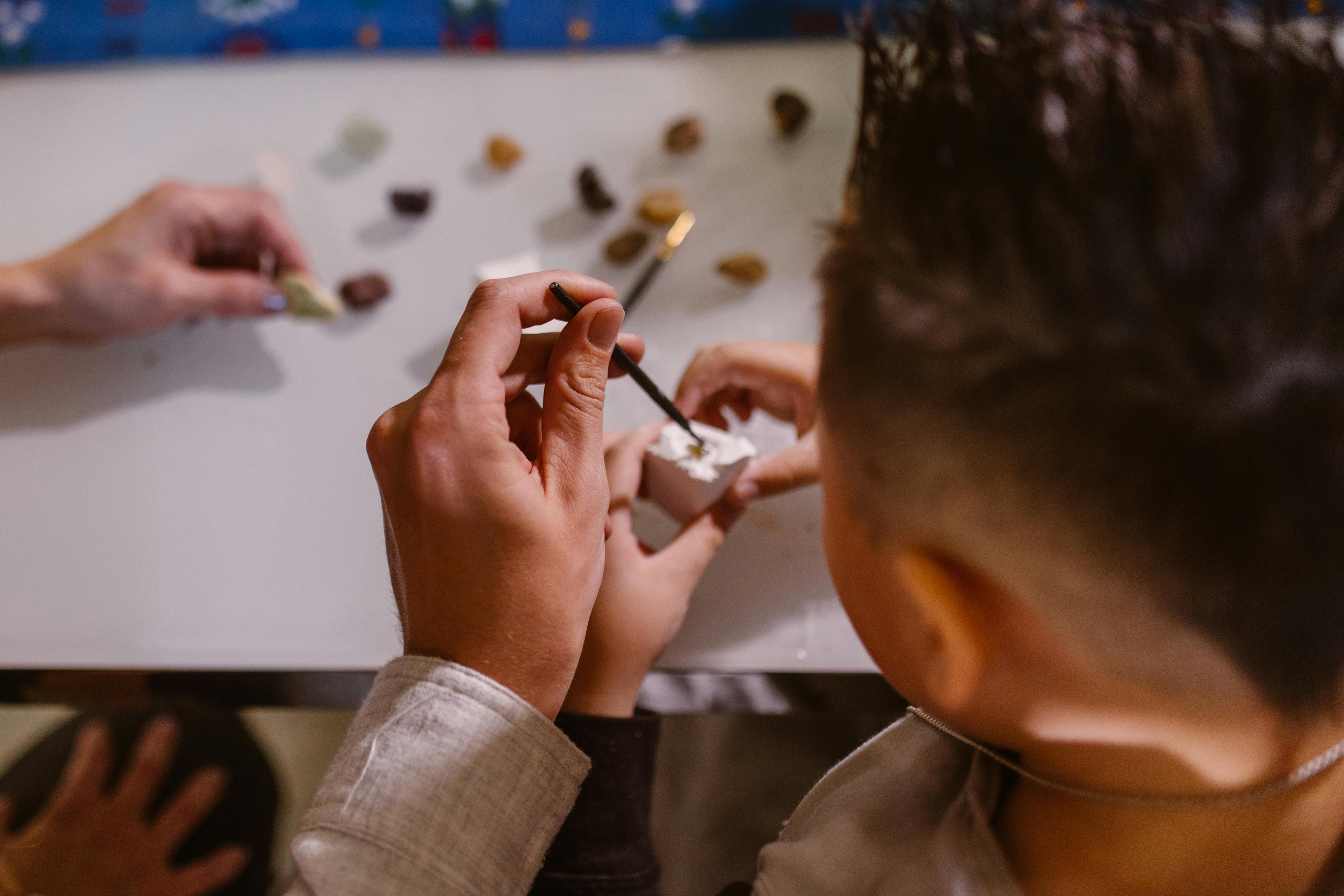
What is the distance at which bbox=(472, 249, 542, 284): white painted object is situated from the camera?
2.66 feet

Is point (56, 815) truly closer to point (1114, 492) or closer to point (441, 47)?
point (441, 47)

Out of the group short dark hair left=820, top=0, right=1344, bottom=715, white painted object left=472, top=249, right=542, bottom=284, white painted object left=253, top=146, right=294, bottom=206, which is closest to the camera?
short dark hair left=820, top=0, right=1344, bottom=715

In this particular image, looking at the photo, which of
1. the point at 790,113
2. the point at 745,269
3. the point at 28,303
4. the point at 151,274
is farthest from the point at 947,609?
the point at 28,303

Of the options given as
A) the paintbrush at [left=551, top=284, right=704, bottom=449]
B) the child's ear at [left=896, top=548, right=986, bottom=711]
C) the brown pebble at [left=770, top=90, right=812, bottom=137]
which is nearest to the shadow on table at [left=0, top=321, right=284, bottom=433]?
the paintbrush at [left=551, top=284, right=704, bottom=449]

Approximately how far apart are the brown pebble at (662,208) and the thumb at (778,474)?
0.97 ft

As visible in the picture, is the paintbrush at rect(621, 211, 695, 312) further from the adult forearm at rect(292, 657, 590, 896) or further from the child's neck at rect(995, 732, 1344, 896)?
the child's neck at rect(995, 732, 1344, 896)

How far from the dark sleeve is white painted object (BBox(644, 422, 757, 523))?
180mm

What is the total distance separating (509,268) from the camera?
81cm

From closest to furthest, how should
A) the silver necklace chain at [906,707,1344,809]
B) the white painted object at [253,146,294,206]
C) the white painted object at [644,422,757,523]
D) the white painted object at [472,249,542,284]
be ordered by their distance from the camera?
the silver necklace chain at [906,707,1344,809] → the white painted object at [644,422,757,523] → the white painted object at [472,249,542,284] → the white painted object at [253,146,294,206]

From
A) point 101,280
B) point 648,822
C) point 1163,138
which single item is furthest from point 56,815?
point 1163,138

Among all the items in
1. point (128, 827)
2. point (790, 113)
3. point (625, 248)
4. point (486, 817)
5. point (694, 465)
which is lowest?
point (128, 827)

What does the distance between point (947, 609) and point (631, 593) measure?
323 mm

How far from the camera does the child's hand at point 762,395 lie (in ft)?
2.36

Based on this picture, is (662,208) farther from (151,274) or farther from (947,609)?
(947,609)
